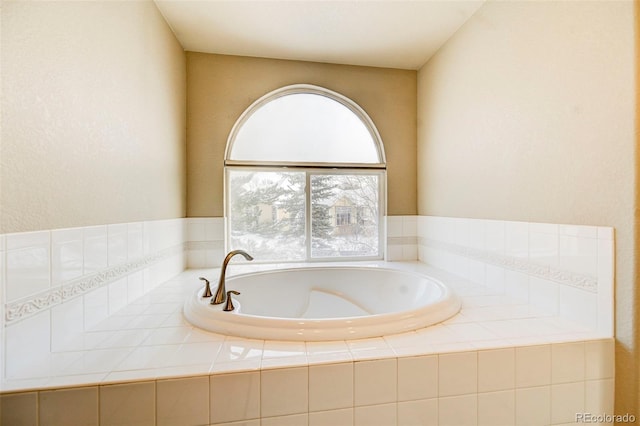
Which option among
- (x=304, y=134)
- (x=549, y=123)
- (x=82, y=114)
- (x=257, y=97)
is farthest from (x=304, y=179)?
(x=549, y=123)

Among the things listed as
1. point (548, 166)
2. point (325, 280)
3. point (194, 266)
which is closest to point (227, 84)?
point (194, 266)

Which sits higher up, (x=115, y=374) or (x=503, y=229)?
(x=503, y=229)

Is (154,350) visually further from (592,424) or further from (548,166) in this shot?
(548,166)

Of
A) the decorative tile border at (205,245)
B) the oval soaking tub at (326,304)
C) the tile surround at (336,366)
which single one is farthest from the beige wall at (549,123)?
the decorative tile border at (205,245)

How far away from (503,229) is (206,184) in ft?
7.05

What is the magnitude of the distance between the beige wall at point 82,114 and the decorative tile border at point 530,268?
2066mm

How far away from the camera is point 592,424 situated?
978 mm

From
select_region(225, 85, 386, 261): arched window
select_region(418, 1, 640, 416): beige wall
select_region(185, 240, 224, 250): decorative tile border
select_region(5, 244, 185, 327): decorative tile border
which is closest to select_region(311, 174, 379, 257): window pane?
select_region(225, 85, 386, 261): arched window

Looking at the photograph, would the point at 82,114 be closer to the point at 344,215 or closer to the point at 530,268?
the point at 344,215

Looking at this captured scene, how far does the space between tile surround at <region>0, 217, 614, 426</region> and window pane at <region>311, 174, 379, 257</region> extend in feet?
4.22

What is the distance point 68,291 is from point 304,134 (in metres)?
1.90

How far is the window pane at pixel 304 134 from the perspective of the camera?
7.62ft

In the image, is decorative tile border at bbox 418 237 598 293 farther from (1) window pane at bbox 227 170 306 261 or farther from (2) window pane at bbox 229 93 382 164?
(1) window pane at bbox 227 170 306 261

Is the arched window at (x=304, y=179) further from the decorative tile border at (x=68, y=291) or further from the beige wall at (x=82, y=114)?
the decorative tile border at (x=68, y=291)
